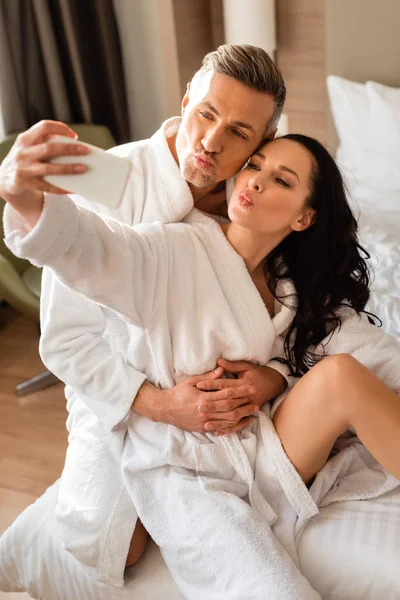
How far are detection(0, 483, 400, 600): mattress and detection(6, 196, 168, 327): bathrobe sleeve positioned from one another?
527 millimetres

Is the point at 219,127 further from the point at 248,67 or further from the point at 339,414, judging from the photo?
the point at 339,414

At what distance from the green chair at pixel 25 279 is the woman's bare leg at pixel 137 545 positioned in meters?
1.18

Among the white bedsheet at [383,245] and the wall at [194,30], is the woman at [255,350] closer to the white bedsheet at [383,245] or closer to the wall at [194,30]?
the white bedsheet at [383,245]

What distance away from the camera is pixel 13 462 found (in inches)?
99.6

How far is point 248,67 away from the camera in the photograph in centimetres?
155

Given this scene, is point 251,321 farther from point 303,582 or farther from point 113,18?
point 113,18

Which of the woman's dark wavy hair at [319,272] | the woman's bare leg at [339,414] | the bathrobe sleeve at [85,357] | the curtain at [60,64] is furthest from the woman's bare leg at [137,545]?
the curtain at [60,64]

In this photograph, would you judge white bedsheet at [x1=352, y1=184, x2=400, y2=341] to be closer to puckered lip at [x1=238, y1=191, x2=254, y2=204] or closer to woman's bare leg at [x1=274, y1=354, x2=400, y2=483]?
woman's bare leg at [x1=274, y1=354, x2=400, y2=483]

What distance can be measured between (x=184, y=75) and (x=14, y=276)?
4.29 ft

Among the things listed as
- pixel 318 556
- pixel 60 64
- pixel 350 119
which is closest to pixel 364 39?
pixel 350 119

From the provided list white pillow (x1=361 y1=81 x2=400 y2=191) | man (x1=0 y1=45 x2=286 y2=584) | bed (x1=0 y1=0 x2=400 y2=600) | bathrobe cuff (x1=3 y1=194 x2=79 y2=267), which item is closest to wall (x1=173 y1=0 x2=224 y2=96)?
white pillow (x1=361 y1=81 x2=400 y2=191)

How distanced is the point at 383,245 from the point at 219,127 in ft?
3.34

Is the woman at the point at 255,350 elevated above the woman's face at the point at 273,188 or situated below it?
below

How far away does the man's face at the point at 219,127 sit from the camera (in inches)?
61.0
